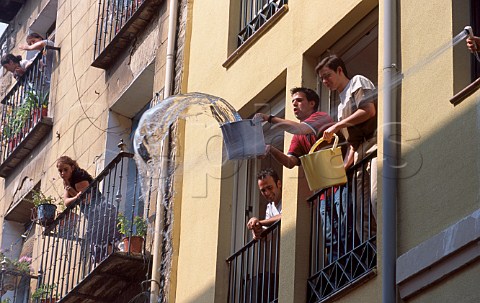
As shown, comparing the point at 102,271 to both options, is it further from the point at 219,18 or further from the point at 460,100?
the point at 460,100

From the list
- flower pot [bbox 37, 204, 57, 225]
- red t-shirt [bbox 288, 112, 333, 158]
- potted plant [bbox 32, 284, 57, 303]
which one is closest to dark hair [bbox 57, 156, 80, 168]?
flower pot [bbox 37, 204, 57, 225]

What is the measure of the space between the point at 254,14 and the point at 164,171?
2368 millimetres

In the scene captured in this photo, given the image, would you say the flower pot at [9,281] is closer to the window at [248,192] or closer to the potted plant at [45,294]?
the potted plant at [45,294]

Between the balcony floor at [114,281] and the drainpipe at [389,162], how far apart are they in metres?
4.97

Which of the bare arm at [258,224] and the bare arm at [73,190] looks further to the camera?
the bare arm at [73,190]

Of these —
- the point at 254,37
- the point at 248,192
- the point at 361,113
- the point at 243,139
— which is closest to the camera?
the point at 243,139

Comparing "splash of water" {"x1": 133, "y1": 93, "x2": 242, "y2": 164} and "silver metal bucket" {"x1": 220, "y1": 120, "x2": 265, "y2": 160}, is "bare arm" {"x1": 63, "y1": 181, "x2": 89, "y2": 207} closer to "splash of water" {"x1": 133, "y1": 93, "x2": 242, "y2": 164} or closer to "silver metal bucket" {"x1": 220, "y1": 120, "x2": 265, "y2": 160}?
"splash of water" {"x1": 133, "y1": 93, "x2": 242, "y2": 164}

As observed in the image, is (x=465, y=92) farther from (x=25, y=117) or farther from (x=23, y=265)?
(x=25, y=117)

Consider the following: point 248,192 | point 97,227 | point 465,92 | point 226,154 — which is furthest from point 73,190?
point 465,92

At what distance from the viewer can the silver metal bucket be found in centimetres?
1208

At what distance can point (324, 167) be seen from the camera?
41.5 feet

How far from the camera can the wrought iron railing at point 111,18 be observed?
64.8ft

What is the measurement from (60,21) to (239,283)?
29.9 feet

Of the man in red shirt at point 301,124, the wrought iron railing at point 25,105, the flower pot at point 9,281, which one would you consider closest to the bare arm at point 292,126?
the man in red shirt at point 301,124
